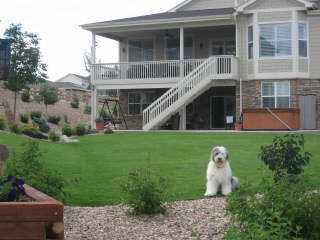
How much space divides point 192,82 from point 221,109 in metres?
3.76

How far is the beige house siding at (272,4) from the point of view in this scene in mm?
24031

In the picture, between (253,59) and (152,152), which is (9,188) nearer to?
(152,152)

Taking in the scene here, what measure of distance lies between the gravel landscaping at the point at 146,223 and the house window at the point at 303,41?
18046mm

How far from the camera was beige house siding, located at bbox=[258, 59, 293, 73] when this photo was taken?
79.7 feet

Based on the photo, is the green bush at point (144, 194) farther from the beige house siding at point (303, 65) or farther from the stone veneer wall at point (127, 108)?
the stone veneer wall at point (127, 108)

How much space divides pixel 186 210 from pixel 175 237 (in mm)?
1343

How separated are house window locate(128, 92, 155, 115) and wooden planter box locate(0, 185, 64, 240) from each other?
24162 mm

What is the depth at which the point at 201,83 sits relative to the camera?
24.4 m

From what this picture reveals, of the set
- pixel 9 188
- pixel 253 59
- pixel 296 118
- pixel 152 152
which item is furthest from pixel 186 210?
pixel 253 59

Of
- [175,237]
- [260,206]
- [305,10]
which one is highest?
[305,10]

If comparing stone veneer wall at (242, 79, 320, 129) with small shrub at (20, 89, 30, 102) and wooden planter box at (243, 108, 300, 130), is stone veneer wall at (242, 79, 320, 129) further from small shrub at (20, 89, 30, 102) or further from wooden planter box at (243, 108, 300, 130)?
small shrub at (20, 89, 30, 102)

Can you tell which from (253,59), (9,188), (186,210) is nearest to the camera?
(9,188)

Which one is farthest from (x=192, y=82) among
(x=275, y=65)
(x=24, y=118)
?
(x=24, y=118)

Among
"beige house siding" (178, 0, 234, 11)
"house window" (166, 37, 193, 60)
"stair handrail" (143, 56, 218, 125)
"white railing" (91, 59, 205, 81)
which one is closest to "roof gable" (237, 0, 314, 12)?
"stair handrail" (143, 56, 218, 125)
